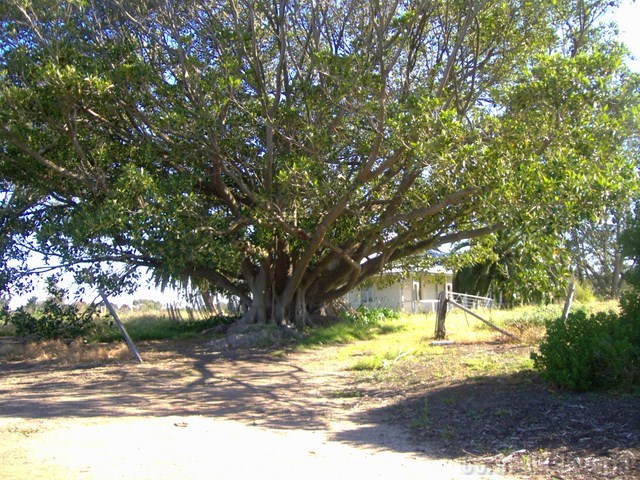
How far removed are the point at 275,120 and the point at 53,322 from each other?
8475mm

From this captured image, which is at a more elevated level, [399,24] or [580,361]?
[399,24]

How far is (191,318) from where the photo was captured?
24875 millimetres

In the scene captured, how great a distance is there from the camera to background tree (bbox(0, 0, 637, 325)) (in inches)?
476

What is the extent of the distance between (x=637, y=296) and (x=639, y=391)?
1.72 m

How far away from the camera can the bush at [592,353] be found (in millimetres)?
8039

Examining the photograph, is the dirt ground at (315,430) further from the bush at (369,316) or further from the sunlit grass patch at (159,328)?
the bush at (369,316)

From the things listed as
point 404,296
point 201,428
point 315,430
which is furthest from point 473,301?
point 201,428

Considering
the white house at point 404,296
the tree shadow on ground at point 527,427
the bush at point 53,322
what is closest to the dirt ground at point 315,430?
the tree shadow on ground at point 527,427

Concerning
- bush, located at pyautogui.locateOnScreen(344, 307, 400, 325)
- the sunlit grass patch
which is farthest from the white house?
the sunlit grass patch

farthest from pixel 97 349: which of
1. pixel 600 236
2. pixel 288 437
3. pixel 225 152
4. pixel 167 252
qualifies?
pixel 600 236

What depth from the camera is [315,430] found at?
26.8 feet

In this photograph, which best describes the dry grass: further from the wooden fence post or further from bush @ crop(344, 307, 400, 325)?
bush @ crop(344, 307, 400, 325)

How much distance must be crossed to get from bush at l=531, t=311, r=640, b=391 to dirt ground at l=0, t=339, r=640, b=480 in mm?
367

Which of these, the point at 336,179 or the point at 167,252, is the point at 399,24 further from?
the point at 167,252
